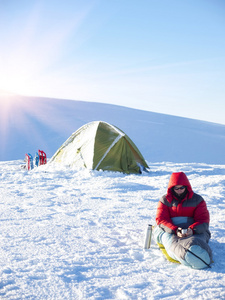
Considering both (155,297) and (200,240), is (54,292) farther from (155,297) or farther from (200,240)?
(200,240)

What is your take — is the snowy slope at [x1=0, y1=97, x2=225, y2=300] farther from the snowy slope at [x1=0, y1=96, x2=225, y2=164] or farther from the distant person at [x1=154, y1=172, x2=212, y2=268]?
the snowy slope at [x1=0, y1=96, x2=225, y2=164]

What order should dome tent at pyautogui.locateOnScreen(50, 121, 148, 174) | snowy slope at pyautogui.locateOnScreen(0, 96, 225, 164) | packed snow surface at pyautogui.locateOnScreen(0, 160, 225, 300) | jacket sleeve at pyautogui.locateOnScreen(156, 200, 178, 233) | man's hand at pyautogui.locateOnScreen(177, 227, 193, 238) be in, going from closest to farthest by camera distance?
packed snow surface at pyautogui.locateOnScreen(0, 160, 225, 300), man's hand at pyautogui.locateOnScreen(177, 227, 193, 238), jacket sleeve at pyautogui.locateOnScreen(156, 200, 178, 233), dome tent at pyautogui.locateOnScreen(50, 121, 148, 174), snowy slope at pyautogui.locateOnScreen(0, 96, 225, 164)

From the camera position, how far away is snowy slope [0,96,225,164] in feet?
69.1

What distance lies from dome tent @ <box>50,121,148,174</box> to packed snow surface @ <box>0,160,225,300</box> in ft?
7.43

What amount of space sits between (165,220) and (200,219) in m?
0.44

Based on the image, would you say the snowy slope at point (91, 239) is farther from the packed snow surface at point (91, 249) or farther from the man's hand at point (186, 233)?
the man's hand at point (186, 233)

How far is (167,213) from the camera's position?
Answer: 11.9 ft

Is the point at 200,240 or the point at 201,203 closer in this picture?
the point at 200,240

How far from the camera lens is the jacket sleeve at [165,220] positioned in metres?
3.43

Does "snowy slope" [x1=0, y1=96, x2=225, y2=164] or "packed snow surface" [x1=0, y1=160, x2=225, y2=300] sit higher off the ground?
"snowy slope" [x1=0, y1=96, x2=225, y2=164]

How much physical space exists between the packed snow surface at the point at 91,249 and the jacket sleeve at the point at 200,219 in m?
0.42

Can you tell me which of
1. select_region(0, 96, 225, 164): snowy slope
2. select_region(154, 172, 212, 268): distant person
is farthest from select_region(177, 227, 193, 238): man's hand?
select_region(0, 96, 225, 164): snowy slope

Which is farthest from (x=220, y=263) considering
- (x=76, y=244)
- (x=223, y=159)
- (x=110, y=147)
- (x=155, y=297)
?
(x=223, y=159)

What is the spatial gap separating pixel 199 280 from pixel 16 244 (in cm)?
232
